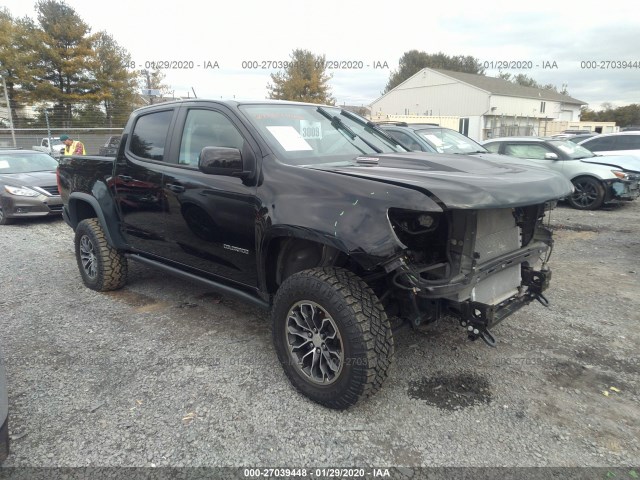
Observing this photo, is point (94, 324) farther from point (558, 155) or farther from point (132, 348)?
point (558, 155)

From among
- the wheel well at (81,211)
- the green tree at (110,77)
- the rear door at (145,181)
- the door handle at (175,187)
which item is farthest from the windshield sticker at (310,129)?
the green tree at (110,77)

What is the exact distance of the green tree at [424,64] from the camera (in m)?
62.9

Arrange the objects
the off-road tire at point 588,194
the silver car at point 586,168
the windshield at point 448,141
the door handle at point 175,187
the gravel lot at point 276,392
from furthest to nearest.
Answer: the off-road tire at point 588,194 < the silver car at point 586,168 < the windshield at point 448,141 < the door handle at point 175,187 < the gravel lot at point 276,392

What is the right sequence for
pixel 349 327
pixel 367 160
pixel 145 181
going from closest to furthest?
pixel 349 327 < pixel 367 160 < pixel 145 181

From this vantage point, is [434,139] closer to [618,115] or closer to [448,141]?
[448,141]

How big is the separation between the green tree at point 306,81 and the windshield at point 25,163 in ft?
78.4

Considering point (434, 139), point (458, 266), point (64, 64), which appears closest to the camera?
point (458, 266)

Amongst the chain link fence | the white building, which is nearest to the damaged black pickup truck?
the chain link fence

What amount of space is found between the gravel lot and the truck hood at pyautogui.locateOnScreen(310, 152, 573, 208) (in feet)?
4.21

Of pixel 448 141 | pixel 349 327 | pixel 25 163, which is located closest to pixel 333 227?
pixel 349 327

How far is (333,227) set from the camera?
99.8 inches

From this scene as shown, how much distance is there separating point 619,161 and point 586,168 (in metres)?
1.13

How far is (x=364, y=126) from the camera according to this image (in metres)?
4.10

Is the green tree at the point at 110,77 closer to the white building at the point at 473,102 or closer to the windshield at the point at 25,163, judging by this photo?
the windshield at the point at 25,163
